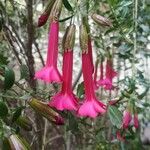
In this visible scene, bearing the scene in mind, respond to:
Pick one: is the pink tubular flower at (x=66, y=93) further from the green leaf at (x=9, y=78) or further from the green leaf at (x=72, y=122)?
the green leaf at (x=72, y=122)

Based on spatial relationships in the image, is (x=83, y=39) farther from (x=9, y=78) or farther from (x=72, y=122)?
(x=72, y=122)

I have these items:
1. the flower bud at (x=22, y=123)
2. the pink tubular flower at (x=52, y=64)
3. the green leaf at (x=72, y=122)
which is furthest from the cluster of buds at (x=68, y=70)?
the green leaf at (x=72, y=122)

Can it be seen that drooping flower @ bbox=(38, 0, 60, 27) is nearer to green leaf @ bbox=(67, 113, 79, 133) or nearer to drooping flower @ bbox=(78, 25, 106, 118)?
drooping flower @ bbox=(78, 25, 106, 118)

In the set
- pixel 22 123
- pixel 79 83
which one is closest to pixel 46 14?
pixel 22 123

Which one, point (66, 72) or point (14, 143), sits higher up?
point (66, 72)

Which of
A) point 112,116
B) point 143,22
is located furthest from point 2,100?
point 143,22

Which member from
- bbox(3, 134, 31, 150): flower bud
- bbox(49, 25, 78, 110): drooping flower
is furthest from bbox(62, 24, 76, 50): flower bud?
bbox(3, 134, 31, 150): flower bud

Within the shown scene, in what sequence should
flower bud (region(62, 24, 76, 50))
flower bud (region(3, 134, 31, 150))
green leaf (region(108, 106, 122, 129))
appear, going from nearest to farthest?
flower bud (region(3, 134, 31, 150)) < flower bud (region(62, 24, 76, 50)) < green leaf (region(108, 106, 122, 129))
